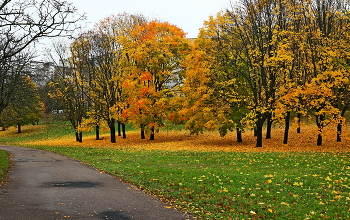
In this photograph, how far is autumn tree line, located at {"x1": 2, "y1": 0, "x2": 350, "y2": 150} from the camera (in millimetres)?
23266

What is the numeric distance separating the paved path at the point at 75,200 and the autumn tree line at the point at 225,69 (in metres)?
15.1

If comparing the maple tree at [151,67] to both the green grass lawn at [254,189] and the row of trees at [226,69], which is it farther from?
the green grass lawn at [254,189]

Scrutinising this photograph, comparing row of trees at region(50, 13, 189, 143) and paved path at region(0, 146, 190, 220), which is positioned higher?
row of trees at region(50, 13, 189, 143)

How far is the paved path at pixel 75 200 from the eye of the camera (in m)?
7.23

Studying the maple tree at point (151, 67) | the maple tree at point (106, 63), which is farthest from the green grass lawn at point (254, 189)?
the maple tree at point (106, 63)

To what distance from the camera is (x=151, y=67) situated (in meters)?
32.9

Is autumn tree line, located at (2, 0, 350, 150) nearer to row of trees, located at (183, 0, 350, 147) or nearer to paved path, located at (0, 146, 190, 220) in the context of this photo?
row of trees, located at (183, 0, 350, 147)

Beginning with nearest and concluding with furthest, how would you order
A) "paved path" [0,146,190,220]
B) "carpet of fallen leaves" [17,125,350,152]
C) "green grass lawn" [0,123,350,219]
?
"paved path" [0,146,190,220], "green grass lawn" [0,123,350,219], "carpet of fallen leaves" [17,125,350,152]

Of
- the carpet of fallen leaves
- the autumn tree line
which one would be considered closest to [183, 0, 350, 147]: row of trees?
the autumn tree line

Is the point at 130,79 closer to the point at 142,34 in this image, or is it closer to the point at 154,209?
the point at 142,34

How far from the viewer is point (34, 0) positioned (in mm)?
11375

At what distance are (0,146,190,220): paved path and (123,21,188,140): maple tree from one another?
19.9 m

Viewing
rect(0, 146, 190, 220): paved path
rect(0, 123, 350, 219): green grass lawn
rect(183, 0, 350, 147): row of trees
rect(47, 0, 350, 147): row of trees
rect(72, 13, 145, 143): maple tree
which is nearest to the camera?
rect(0, 146, 190, 220): paved path

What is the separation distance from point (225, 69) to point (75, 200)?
22.0 m
